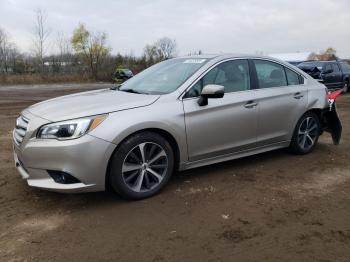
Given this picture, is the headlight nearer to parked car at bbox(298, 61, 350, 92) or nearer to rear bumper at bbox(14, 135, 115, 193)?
rear bumper at bbox(14, 135, 115, 193)

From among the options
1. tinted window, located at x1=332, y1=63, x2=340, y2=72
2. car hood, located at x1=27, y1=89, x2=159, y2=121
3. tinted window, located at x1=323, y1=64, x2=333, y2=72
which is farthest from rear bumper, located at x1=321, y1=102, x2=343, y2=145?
tinted window, located at x1=332, y1=63, x2=340, y2=72

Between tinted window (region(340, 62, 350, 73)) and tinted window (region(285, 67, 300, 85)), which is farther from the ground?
tinted window (region(340, 62, 350, 73))

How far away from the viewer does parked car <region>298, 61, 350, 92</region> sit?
1662cm

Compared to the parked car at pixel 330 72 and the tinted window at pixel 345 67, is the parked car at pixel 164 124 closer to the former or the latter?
the parked car at pixel 330 72

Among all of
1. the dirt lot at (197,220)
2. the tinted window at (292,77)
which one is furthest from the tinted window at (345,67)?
the dirt lot at (197,220)

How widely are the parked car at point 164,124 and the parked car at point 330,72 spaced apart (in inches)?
442

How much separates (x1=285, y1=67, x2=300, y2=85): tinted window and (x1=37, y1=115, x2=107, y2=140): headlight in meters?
3.19

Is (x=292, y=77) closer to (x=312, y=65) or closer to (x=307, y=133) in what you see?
(x=307, y=133)

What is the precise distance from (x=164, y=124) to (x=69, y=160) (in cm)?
111

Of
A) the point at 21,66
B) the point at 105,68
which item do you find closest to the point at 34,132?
the point at 105,68

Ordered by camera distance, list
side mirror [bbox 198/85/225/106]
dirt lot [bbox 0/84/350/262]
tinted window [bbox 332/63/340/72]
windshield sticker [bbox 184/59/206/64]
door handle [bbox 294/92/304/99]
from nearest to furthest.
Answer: dirt lot [bbox 0/84/350/262]
side mirror [bbox 198/85/225/106]
windshield sticker [bbox 184/59/206/64]
door handle [bbox 294/92/304/99]
tinted window [bbox 332/63/340/72]

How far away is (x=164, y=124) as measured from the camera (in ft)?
14.4

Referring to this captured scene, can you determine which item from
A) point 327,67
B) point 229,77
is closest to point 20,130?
point 229,77

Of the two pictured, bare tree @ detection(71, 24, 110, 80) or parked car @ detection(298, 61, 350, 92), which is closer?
parked car @ detection(298, 61, 350, 92)
